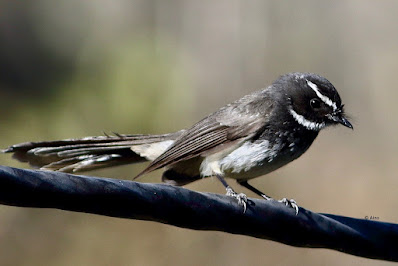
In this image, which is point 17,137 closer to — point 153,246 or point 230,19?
point 153,246

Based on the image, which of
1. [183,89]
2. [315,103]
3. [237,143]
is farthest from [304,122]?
[183,89]

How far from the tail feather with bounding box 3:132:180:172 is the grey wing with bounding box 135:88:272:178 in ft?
1.62

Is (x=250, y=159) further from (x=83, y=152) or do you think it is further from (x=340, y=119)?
(x=83, y=152)

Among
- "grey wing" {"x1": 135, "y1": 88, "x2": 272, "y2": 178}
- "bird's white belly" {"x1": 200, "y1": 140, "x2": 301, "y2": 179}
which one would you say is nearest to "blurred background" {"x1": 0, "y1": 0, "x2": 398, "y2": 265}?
"grey wing" {"x1": 135, "y1": 88, "x2": 272, "y2": 178}

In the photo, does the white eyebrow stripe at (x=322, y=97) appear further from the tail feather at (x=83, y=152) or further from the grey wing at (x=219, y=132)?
the tail feather at (x=83, y=152)

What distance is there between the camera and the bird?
6.17 m

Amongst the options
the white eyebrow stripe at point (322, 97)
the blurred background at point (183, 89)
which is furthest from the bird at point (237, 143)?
the blurred background at point (183, 89)

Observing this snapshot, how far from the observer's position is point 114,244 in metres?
8.41

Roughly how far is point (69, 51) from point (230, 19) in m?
3.32

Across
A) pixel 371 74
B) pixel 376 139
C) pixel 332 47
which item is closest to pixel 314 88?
pixel 376 139

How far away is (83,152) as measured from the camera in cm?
649

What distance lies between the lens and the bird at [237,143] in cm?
617

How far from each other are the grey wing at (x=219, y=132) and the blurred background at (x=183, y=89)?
88.9 inches

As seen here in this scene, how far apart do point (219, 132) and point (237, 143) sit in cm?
22
